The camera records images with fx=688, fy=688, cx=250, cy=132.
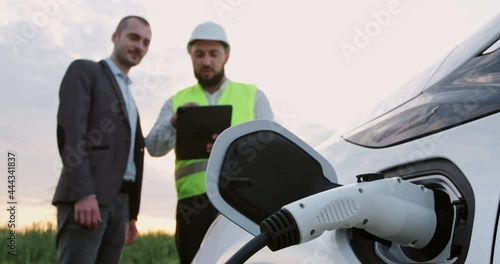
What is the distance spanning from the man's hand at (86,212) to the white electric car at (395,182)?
87.7 inches

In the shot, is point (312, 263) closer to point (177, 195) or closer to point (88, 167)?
point (88, 167)

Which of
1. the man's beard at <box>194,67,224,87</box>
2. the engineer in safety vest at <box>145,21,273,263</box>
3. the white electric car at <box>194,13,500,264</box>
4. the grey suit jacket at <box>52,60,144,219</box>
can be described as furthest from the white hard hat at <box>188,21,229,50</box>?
the white electric car at <box>194,13,500,264</box>

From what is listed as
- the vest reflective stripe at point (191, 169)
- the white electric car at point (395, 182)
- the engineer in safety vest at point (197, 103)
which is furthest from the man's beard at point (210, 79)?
the white electric car at point (395, 182)

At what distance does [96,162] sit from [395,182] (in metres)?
2.69

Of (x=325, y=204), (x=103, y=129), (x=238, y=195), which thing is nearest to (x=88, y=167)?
(x=103, y=129)

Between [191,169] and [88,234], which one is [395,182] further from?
[191,169]

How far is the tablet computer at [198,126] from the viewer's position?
3900mm

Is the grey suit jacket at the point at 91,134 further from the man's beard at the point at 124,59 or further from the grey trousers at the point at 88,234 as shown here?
the man's beard at the point at 124,59

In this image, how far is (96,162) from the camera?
3676mm

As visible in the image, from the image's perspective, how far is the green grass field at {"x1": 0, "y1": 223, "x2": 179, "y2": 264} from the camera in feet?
20.6

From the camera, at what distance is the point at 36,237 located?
6.66 metres

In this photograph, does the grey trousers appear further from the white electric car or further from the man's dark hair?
the white electric car

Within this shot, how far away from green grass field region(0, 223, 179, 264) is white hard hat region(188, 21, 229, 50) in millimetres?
1715

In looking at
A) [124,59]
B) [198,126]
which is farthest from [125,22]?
[198,126]
